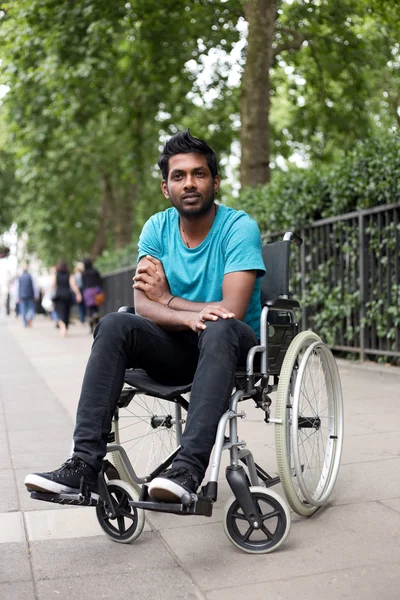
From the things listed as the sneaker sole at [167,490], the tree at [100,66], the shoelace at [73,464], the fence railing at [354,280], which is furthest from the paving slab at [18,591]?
the tree at [100,66]

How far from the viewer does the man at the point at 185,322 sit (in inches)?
121

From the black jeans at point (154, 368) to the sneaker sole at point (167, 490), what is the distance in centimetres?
11

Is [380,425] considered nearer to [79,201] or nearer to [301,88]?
[301,88]

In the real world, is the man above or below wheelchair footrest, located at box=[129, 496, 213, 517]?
above

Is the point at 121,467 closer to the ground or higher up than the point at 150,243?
closer to the ground

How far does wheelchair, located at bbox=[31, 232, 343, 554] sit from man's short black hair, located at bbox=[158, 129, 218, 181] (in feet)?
1.65

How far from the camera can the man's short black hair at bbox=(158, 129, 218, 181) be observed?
3.57 metres

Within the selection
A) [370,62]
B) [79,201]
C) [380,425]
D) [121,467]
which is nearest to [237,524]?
[121,467]

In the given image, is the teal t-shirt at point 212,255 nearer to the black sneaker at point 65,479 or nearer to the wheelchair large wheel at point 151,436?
the wheelchair large wheel at point 151,436

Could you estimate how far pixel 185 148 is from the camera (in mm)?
3576

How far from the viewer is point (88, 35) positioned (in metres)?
13.7

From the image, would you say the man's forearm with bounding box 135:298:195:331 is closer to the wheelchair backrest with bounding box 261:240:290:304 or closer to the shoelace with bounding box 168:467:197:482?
the wheelchair backrest with bounding box 261:240:290:304

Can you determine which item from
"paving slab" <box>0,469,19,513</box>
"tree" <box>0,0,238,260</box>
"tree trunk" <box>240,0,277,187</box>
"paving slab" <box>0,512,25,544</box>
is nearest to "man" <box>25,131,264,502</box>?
"paving slab" <box>0,512,25,544</box>

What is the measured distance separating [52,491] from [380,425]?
302 centimetres
